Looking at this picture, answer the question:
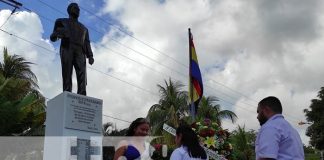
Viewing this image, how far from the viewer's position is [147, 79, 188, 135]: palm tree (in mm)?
29391

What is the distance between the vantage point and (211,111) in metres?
32.5

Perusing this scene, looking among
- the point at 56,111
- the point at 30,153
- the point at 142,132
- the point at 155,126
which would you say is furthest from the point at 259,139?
the point at 155,126

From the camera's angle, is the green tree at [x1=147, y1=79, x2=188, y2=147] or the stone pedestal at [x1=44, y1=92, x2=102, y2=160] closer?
the stone pedestal at [x1=44, y1=92, x2=102, y2=160]

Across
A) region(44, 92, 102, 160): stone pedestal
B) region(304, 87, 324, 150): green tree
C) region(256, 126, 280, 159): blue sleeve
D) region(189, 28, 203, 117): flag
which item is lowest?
region(256, 126, 280, 159): blue sleeve

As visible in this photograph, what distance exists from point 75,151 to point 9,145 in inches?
408

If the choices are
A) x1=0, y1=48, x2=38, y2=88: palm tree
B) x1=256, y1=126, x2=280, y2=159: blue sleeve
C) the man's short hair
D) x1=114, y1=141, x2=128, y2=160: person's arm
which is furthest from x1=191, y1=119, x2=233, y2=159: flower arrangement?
x1=0, y1=48, x2=38, y2=88: palm tree

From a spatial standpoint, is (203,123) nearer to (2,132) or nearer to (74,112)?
(74,112)

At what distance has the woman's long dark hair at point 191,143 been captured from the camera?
4.75m

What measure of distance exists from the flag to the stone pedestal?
742 cm

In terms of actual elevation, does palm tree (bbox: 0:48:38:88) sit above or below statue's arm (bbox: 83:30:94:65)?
above

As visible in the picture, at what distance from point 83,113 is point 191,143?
9.39 ft

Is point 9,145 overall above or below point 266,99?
above

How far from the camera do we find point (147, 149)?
202 inches

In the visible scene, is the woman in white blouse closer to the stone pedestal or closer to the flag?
the stone pedestal
